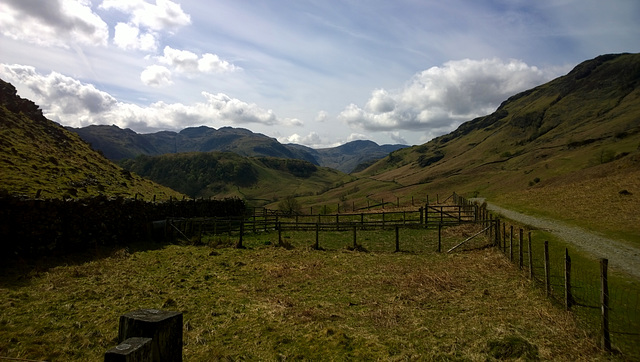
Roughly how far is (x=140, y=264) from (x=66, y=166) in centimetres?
2032

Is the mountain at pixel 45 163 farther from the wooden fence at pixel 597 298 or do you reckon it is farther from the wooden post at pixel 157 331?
the wooden fence at pixel 597 298

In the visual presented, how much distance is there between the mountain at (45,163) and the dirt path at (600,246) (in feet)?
96.2

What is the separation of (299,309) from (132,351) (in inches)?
348

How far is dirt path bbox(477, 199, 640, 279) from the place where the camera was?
15.8 meters

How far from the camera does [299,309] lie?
11.1 meters

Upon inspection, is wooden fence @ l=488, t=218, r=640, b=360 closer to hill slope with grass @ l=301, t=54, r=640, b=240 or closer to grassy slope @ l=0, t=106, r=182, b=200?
hill slope with grass @ l=301, t=54, r=640, b=240

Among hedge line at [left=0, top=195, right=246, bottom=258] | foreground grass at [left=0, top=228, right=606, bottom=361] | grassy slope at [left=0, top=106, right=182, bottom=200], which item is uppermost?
grassy slope at [left=0, top=106, right=182, bottom=200]

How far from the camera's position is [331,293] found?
13.1m

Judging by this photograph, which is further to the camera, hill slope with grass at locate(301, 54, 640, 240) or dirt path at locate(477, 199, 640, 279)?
hill slope with grass at locate(301, 54, 640, 240)

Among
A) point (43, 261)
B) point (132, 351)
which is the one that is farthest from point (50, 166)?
Result: point (132, 351)

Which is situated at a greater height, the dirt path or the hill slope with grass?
the hill slope with grass

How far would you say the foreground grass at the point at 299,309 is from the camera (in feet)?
26.5

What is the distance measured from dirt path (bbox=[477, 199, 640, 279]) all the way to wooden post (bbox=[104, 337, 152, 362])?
718 inches

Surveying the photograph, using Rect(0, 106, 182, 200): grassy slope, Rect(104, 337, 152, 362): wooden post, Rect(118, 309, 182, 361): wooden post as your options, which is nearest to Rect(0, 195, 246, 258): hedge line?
Rect(0, 106, 182, 200): grassy slope
